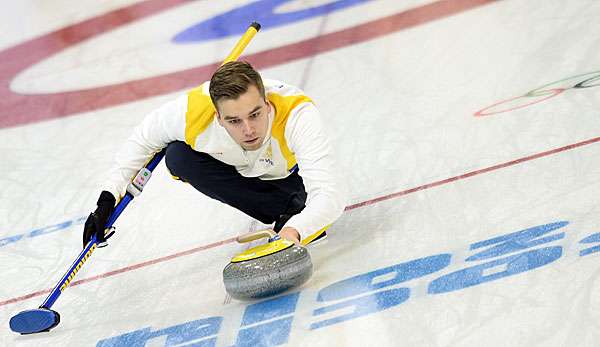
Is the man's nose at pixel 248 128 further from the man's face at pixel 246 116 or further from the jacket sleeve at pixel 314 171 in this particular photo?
the jacket sleeve at pixel 314 171

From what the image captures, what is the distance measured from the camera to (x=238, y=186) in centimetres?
229

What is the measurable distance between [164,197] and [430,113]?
955mm

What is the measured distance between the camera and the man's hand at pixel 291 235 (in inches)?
75.7

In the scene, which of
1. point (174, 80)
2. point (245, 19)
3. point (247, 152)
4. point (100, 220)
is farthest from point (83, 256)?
point (245, 19)

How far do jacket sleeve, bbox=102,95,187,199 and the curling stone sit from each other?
0.43 meters

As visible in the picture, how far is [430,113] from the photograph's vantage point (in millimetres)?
3008

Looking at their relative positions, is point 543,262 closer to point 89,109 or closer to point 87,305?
point 87,305

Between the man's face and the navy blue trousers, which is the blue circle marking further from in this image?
the man's face

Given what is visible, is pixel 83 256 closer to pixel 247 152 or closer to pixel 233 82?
pixel 247 152

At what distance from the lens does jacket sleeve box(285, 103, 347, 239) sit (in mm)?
1982

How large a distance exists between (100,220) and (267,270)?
0.51 meters

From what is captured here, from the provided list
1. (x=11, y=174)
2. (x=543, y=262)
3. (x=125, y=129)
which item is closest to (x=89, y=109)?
(x=125, y=129)

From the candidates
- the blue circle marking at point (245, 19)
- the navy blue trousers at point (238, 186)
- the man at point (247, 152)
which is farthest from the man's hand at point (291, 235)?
the blue circle marking at point (245, 19)

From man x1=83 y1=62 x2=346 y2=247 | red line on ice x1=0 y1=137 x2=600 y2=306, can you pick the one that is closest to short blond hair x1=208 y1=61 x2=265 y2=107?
man x1=83 y1=62 x2=346 y2=247
